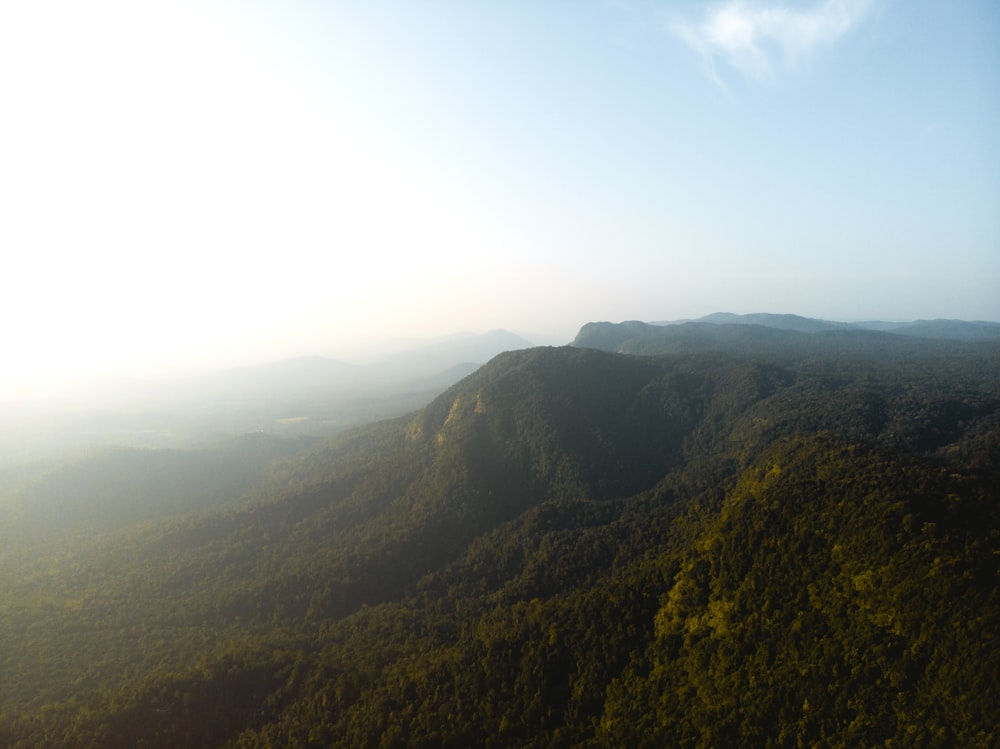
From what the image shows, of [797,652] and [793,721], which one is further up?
[797,652]

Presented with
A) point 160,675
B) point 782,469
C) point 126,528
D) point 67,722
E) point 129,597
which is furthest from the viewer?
point 126,528

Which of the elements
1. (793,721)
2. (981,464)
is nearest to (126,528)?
(793,721)

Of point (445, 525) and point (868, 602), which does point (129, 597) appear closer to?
point (445, 525)

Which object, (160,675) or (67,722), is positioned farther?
(160,675)

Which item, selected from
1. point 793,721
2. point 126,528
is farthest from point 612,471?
point 126,528

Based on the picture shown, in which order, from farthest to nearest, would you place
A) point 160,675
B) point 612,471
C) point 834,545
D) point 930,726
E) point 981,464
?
1. point 612,471
2. point 981,464
3. point 160,675
4. point 834,545
5. point 930,726

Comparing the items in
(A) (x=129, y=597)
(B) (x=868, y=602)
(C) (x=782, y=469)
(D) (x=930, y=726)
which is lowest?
(A) (x=129, y=597)
